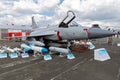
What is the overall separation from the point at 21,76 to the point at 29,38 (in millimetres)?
11520

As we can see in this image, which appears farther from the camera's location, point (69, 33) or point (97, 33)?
point (69, 33)

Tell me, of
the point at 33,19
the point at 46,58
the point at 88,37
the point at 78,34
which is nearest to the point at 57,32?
the point at 78,34

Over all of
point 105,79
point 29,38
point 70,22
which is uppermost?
point 70,22

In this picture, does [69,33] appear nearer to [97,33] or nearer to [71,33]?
[71,33]

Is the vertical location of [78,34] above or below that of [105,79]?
above

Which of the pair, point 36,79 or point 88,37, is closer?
point 36,79

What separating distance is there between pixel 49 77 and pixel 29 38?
473 inches

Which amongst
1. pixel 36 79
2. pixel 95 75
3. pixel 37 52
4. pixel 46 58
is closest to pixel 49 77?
pixel 36 79

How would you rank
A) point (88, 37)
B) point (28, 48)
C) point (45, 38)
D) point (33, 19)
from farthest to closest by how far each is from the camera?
1. point (33, 19)
2. point (45, 38)
3. point (28, 48)
4. point (88, 37)

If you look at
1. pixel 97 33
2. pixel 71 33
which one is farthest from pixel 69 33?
pixel 97 33

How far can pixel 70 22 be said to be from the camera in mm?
14195

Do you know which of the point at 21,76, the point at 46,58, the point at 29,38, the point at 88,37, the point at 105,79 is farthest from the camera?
the point at 29,38

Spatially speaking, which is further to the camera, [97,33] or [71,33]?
[71,33]

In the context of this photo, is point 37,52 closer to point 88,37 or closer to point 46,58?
point 46,58
